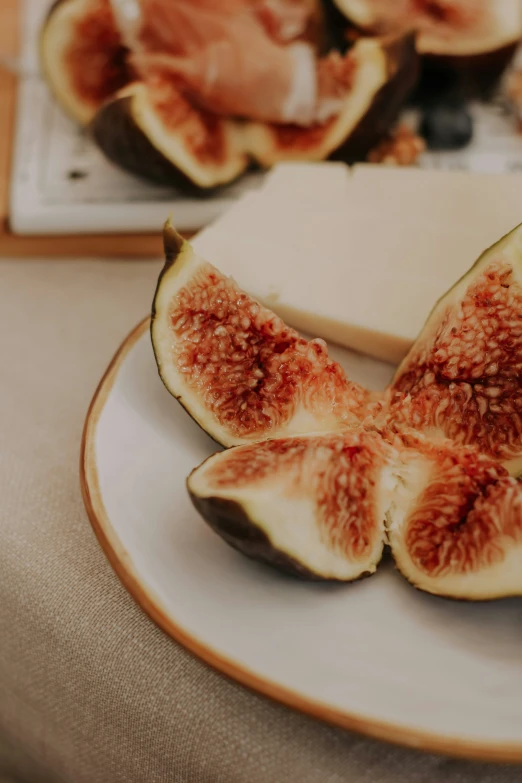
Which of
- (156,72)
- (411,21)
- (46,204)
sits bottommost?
(46,204)

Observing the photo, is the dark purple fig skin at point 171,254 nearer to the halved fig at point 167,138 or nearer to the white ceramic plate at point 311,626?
the white ceramic plate at point 311,626

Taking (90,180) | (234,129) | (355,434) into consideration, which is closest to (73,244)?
(90,180)

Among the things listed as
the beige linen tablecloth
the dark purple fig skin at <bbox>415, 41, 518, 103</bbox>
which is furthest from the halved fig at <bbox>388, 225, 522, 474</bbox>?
the dark purple fig skin at <bbox>415, 41, 518, 103</bbox>

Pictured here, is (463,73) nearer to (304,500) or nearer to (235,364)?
(235,364)

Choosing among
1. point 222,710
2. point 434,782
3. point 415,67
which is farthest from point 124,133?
point 434,782

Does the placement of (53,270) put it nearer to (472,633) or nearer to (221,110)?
(221,110)

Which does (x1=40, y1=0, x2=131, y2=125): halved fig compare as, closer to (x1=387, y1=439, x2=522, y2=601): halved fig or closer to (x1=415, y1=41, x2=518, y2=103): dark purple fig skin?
(x1=415, y1=41, x2=518, y2=103): dark purple fig skin
